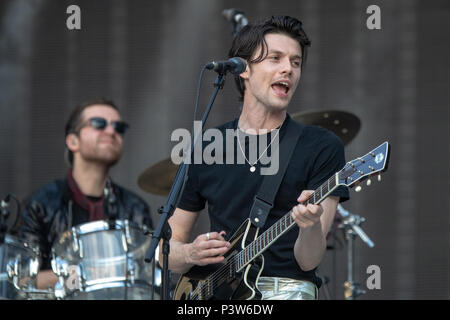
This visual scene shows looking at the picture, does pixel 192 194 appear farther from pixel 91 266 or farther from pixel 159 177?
pixel 91 266

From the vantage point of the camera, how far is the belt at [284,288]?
338cm

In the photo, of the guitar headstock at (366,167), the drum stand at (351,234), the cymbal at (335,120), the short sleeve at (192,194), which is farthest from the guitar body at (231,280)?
the drum stand at (351,234)

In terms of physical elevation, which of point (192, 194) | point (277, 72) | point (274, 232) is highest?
point (277, 72)

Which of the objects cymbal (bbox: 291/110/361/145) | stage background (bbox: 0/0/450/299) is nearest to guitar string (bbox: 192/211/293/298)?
cymbal (bbox: 291/110/361/145)

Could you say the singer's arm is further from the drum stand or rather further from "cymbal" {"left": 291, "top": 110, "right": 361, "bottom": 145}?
the drum stand

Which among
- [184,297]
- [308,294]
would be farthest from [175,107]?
[308,294]

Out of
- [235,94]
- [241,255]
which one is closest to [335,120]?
[241,255]

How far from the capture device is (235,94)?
7.47 meters

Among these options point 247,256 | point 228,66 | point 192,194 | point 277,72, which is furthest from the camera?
point 192,194

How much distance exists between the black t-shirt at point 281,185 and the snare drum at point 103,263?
4.60 ft

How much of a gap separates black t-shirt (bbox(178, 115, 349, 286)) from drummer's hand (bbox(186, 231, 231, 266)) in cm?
21

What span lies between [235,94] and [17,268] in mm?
3031

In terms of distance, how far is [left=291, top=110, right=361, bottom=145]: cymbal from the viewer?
4816 mm
